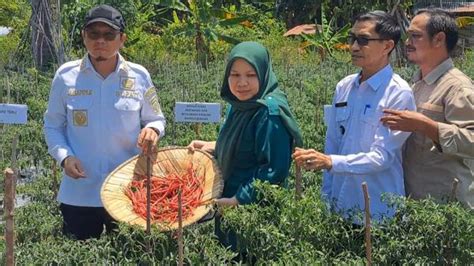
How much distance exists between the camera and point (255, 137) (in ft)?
7.86

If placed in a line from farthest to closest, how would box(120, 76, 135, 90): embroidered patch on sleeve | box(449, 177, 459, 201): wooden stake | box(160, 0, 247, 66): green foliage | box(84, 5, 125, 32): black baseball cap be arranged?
1. box(160, 0, 247, 66): green foliage
2. box(120, 76, 135, 90): embroidered patch on sleeve
3. box(84, 5, 125, 32): black baseball cap
4. box(449, 177, 459, 201): wooden stake

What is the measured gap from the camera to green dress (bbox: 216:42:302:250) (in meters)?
2.34

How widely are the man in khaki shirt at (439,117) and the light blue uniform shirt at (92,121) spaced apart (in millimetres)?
903

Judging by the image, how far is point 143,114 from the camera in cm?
268

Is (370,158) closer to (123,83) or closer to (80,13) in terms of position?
(123,83)

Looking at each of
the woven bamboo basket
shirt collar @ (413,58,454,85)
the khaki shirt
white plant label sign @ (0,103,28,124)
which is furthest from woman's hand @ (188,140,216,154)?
white plant label sign @ (0,103,28,124)

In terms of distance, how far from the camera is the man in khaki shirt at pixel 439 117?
226 cm

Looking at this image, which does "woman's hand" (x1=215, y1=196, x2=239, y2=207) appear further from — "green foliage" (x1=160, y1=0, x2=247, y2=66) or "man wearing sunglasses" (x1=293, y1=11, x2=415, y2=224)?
"green foliage" (x1=160, y1=0, x2=247, y2=66)

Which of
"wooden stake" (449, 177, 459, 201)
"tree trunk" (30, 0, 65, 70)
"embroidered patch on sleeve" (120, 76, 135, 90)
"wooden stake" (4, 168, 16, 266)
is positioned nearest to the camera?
"wooden stake" (4, 168, 16, 266)

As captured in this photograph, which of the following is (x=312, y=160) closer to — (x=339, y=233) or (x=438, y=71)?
(x=339, y=233)

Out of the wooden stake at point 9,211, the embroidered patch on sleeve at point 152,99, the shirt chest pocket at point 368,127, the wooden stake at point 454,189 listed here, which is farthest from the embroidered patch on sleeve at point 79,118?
the wooden stake at point 454,189

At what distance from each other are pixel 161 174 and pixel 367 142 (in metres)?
0.76

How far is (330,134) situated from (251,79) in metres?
0.35

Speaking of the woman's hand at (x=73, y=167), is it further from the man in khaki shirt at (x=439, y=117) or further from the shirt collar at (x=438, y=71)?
the shirt collar at (x=438, y=71)
